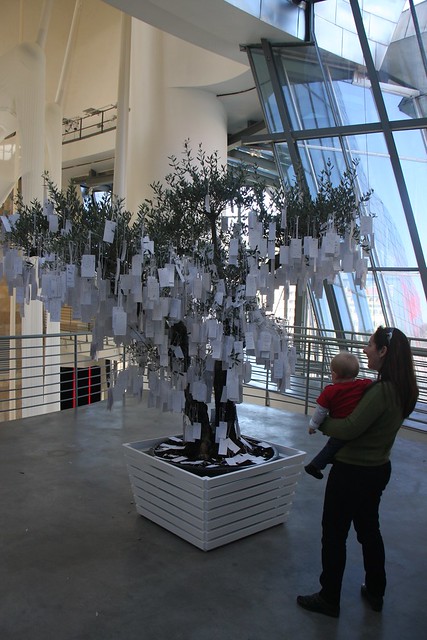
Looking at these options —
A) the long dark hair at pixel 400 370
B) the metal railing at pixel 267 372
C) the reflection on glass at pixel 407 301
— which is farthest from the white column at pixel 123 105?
the long dark hair at pixel 400 370

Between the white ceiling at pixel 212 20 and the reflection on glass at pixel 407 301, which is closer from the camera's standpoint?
the white ceiling at pixel 212 20

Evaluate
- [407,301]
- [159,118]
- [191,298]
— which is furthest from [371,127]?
[191,298]

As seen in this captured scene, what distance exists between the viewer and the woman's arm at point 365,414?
2.24 m

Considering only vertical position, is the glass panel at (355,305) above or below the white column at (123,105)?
below

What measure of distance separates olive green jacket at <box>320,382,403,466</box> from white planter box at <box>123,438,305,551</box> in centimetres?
95

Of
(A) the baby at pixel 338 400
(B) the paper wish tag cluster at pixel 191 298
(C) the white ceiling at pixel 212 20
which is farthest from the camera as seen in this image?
(C) the white ceiling at pixel 212 20

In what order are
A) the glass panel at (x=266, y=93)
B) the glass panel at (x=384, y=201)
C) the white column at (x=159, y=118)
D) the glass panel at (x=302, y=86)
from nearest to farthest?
the glass panel at (x=384, y=201)
the glass panel at (x=302, y=86)
the glass panel at (x=266, y=93)
the white column at (x=159, y=118)

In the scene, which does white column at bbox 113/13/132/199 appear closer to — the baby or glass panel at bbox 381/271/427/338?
glass panel at bbox 381/271/427/338

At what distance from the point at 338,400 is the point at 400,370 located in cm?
30

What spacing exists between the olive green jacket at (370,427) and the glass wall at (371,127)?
4963 mm

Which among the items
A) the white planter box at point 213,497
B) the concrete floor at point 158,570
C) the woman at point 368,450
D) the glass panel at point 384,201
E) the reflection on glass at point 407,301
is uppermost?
the glass panel at point 384,201

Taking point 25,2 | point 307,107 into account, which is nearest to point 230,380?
point 307,107

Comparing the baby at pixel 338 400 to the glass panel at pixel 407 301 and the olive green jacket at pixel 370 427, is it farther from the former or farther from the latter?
the glass panel at pixel 407 301

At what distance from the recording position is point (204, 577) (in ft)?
9.29
